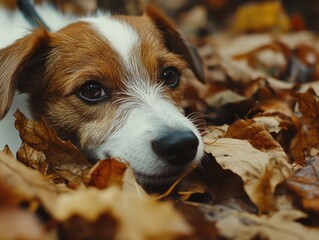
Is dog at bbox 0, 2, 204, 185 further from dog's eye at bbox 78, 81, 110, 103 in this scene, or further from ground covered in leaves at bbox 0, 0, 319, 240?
ground covered in leaves at bbox 0, 0, 319, 240

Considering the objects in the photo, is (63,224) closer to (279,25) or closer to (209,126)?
(209,126)

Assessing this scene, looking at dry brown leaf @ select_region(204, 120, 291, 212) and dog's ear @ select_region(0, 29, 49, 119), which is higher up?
dog's ear @ select_region(0, 29, 49, 119)

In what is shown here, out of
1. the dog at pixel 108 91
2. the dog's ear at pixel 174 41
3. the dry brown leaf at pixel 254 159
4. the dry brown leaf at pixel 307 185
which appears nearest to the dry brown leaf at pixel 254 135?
the dry brown leaf at pixel 254 159

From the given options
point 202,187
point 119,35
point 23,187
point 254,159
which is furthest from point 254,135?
point 23,187

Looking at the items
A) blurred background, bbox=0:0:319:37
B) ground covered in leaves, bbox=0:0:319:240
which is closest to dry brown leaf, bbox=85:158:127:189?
ground covered in leaves, bbox=0:0:319:240

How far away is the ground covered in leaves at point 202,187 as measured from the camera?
4.33 feet

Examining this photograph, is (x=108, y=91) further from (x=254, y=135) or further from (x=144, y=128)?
(x=254, y=135)

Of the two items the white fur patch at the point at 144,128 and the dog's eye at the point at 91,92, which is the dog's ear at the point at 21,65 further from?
the white fur patch at the point at 144,128

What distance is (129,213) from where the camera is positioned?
1.31m

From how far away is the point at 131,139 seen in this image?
2.21 m

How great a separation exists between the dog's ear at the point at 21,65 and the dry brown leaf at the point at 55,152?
8.2 inches

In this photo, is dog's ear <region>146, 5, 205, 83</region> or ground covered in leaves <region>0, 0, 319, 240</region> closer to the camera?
ground covered in leaves <region>0, 0, 319, 240</region>

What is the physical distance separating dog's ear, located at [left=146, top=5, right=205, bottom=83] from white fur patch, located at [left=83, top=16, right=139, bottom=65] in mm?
525

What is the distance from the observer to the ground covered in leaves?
1.32 metres
